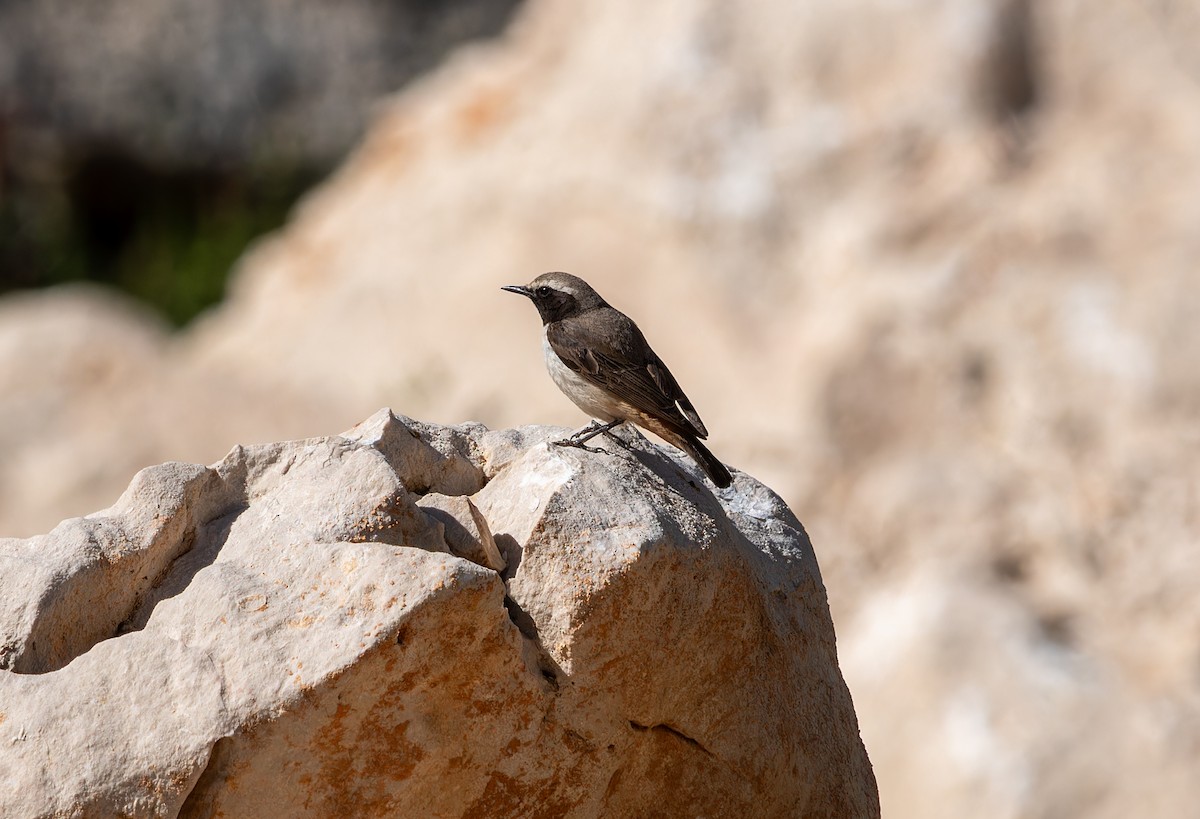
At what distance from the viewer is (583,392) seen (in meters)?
5.34

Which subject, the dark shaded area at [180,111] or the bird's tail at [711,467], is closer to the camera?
the bird's tail at [711,467]

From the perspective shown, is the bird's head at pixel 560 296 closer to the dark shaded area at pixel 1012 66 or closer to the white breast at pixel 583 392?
the white breast at pixel 583 392

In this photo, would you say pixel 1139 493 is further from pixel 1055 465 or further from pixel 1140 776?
pixel 1140 776

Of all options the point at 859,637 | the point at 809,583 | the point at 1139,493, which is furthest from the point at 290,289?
the point at 809,583

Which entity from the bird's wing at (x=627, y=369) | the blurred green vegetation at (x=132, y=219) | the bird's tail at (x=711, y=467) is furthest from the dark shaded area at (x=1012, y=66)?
the blurred green vegetation at (x=132, y=219)

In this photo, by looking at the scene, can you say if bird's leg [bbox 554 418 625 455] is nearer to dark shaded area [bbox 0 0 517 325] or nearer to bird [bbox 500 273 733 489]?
bird [bbox 500 273 733 489]

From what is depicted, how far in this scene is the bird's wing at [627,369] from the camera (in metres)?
5.07

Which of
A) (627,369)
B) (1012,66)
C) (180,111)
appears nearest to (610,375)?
(627,369)

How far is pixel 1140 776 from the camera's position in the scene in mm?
7434

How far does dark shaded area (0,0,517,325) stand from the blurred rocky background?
174 inches

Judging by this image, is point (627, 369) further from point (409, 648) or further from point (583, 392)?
point (409, 648)

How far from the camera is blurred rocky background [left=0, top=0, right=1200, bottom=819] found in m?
8.00

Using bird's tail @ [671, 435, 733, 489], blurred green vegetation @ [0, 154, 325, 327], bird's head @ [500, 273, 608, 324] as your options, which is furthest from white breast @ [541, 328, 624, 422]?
blurred green vegetation @ [0, 154, 325, 327]

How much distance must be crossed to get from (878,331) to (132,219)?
34.2 ft
